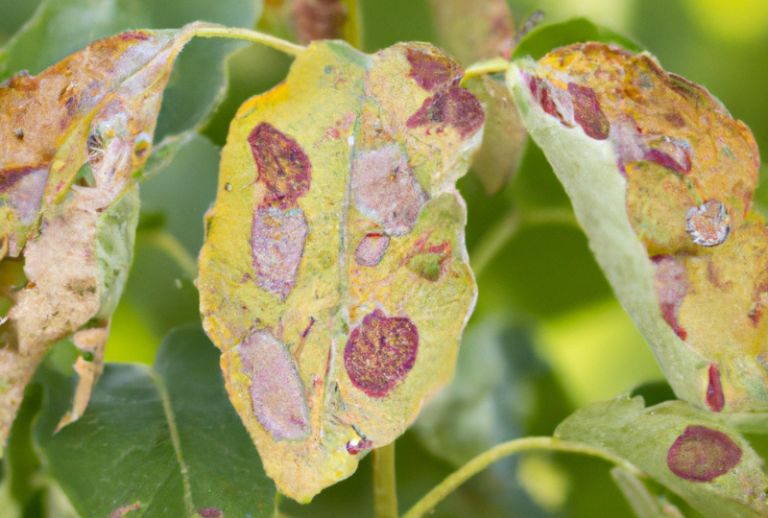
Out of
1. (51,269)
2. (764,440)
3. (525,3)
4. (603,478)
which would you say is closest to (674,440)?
(764,440)

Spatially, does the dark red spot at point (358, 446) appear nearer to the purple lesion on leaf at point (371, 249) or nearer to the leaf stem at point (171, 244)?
the purple lesion on leaf at point (371, 249)

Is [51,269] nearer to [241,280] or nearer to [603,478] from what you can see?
[241,280]

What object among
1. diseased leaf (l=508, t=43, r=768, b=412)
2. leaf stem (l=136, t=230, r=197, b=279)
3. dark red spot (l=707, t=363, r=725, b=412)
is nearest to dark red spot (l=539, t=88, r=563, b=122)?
diseased leaf (l=508, t=43, r=768, b=412)

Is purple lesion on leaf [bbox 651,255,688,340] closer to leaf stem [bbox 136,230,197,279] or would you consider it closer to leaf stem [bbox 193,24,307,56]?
leaf stem [bbox 193,24,307,56]

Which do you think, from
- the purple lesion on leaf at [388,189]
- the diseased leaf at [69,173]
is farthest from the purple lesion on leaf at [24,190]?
the purple lesion on leaf at [388,189]

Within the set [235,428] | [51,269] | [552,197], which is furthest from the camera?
[552,197]

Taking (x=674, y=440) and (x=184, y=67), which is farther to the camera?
(x=184, y=67)
